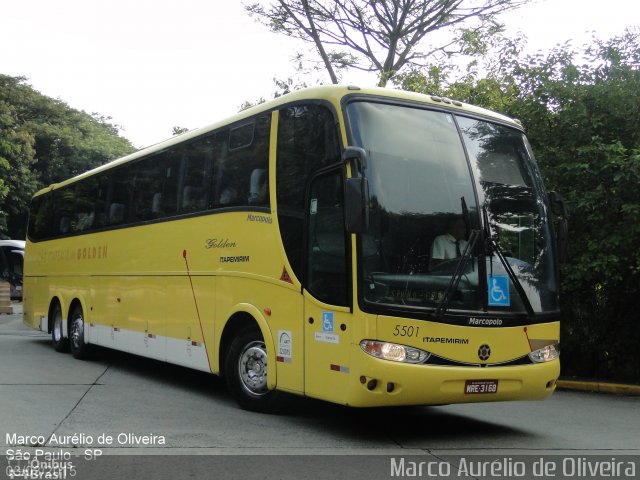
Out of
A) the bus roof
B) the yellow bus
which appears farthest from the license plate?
the bus roof

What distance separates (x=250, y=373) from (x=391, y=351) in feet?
7.45

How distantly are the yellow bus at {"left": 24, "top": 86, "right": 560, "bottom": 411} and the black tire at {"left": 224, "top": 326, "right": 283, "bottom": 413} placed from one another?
0.07 ft

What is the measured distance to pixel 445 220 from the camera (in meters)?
7.30

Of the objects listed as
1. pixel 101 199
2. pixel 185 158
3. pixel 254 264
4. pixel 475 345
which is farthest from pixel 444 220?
pixel 101 199

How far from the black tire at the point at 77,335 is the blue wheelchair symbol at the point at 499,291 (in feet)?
28.2

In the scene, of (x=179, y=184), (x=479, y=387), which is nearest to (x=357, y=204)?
(x=479, y=387)

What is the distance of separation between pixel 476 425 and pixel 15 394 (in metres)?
5.42

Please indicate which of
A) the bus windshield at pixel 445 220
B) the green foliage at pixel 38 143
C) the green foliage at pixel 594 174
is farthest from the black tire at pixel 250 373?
the green foliage at pixel 38 143

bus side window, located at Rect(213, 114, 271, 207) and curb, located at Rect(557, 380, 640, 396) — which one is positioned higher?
bus side window, located at Rect(213, 114, 271, 207)

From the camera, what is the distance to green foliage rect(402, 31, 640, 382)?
37.8 feet

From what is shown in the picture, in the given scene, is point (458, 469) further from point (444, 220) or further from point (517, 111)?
point (517, 111)

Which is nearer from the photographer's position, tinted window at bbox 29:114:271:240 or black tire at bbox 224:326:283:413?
black tire at bbox 224:326:283:413

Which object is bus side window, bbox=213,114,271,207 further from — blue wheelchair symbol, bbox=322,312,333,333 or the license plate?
the license plate

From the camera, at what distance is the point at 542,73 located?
1286 centimetres
